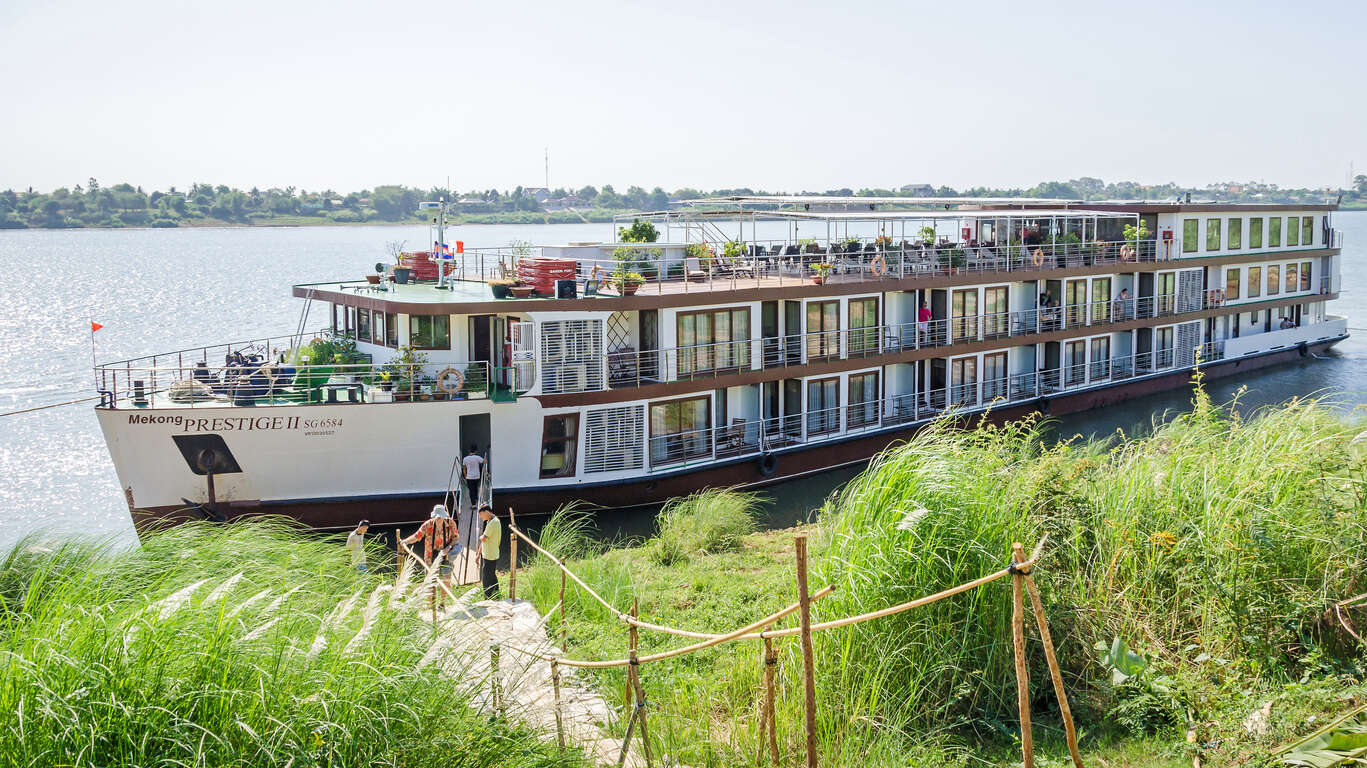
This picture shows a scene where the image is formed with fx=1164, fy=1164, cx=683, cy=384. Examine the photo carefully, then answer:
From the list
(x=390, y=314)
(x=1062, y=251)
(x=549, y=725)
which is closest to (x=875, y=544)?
(x=549, y=725)

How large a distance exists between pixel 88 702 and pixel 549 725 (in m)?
3.34

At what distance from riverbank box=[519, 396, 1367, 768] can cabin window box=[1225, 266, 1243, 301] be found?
2935cm

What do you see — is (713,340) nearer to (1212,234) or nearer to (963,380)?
(963,380)

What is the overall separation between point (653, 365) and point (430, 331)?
4.40 metres

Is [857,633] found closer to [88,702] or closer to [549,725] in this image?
[549,725]

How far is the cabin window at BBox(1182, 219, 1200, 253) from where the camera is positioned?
1427 inches

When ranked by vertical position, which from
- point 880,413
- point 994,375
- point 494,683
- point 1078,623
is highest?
point 494,683

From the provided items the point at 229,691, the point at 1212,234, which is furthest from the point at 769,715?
the point at 1212,234

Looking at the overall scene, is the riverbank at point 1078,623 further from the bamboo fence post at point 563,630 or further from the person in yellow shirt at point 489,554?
the person in yellow shirt at point 489,554

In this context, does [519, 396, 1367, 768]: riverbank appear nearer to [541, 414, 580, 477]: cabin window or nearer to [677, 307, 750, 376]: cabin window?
[541, 414, 580, 477]: cabin window

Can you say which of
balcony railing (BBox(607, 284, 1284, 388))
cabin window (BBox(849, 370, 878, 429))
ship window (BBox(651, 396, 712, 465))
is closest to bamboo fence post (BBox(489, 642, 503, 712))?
balcony railing (BBox(607, 284, 1284, 388))

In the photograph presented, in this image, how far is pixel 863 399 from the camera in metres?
27.2

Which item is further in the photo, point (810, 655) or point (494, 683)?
point (494, 683)

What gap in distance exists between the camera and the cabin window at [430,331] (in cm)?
2208
